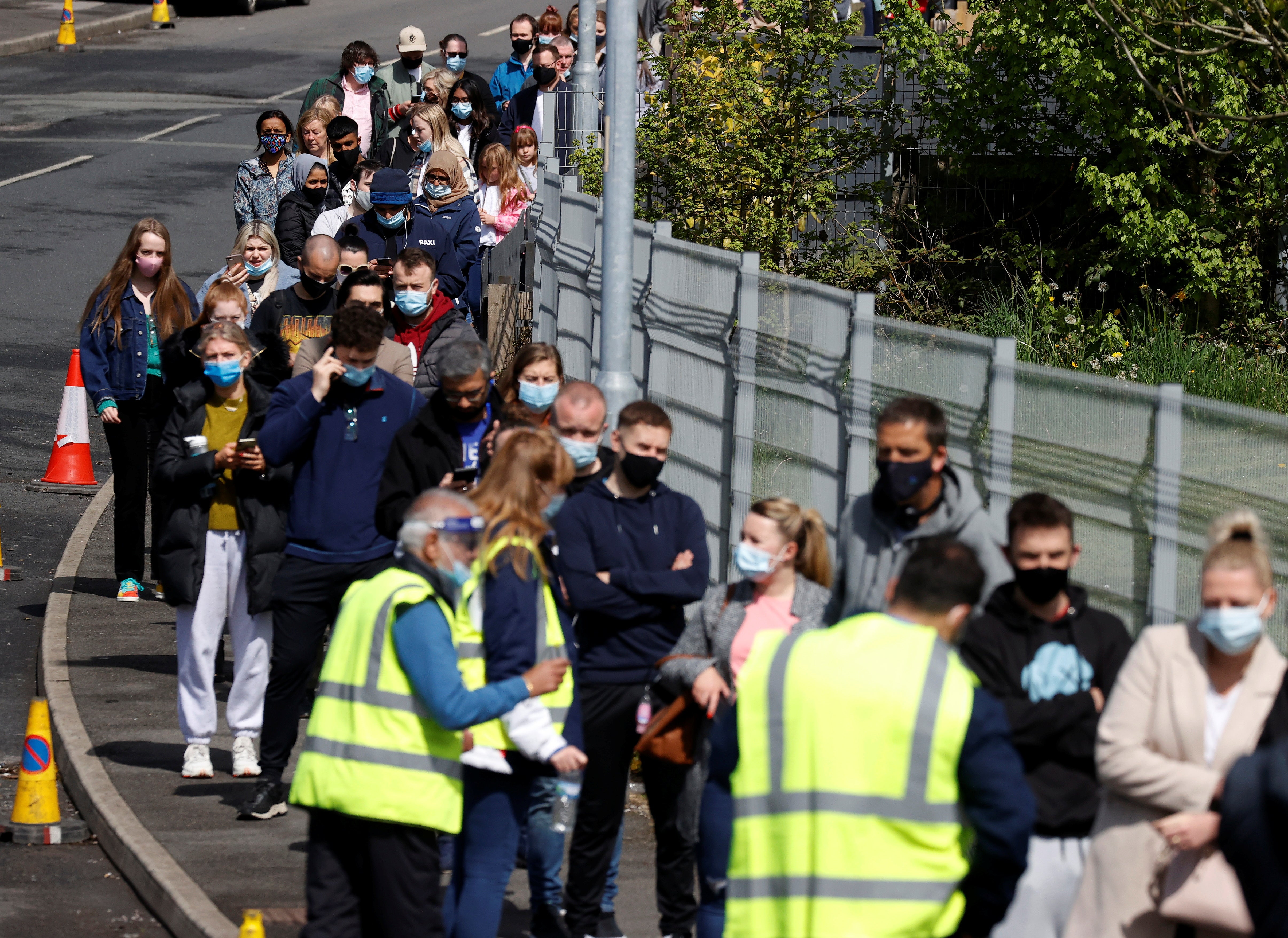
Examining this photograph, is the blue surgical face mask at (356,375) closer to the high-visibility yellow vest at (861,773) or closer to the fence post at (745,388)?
the fence post at (745,388)

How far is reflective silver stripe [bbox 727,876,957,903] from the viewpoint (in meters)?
4.34

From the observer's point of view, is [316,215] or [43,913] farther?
[316,215]

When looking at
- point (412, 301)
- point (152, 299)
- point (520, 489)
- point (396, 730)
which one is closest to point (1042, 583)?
point (520, 489)

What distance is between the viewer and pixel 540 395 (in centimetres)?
753

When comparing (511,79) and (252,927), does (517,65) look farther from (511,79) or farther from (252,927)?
(252,927)

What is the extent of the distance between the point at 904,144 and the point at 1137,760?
408 inches

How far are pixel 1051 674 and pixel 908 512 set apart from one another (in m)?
0.69

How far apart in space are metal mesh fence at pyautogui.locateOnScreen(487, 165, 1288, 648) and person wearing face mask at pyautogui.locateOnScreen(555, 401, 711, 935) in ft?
3.79

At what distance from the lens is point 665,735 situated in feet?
19.9

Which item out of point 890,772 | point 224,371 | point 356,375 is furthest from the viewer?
point 224,371

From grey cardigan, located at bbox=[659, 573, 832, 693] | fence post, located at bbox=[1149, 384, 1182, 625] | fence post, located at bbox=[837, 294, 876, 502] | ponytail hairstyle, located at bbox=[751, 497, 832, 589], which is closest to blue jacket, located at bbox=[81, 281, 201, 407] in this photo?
fence post, located at bbox=[837, 294, 876, 502]

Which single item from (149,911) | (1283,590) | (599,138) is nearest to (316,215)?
(599,138)

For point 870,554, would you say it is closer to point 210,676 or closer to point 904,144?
point 210,676

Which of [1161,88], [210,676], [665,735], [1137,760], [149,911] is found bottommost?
[149,911]
